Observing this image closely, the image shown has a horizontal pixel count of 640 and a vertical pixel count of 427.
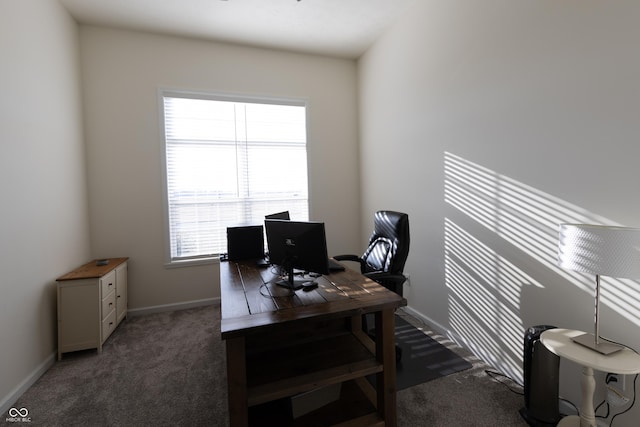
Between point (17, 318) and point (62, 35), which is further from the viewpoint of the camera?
point (62, 35)

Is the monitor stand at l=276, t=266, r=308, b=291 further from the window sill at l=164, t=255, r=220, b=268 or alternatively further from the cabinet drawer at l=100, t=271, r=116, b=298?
the window sill at l=164, t=255, r=220, b=268

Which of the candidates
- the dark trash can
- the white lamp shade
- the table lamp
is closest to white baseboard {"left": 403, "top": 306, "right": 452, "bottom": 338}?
the dark trash can

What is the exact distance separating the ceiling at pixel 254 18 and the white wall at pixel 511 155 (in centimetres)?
44

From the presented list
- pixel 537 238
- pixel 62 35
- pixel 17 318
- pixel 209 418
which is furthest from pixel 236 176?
pixel 537 238

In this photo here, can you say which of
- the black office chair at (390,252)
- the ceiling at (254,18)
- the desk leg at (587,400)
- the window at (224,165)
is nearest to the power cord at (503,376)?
the desk leg at (587,400)

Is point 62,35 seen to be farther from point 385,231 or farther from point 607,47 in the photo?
point 607,47

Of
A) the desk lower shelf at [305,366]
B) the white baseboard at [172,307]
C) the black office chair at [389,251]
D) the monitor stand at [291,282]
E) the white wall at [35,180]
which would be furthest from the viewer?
the white baseboard at [172,307]

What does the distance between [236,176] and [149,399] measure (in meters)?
2.53

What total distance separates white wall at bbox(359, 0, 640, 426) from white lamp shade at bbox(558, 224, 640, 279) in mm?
357

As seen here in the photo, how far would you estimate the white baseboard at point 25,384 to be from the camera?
1.92m

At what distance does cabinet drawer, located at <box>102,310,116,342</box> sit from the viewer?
2.68 metres

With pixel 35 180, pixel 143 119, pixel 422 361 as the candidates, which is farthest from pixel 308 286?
pixel 143 119

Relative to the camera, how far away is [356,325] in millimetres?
2150

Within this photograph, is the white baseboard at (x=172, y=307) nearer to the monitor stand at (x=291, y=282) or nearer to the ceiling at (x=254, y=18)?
the monitor stand at (x=291, y=282)
